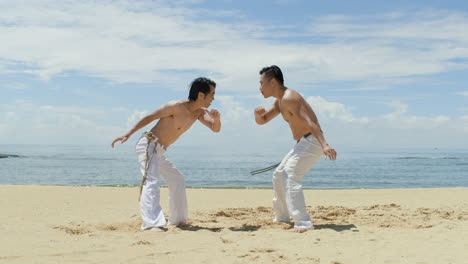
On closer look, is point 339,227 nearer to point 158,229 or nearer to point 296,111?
point 296,111

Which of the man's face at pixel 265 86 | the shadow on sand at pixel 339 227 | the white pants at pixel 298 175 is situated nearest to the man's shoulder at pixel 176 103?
the man's face at pixel 265 86

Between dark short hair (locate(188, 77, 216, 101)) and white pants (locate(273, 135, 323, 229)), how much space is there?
1.35 meters

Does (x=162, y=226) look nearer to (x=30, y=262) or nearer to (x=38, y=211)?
(x=30, y=262)

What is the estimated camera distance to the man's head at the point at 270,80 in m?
6.20

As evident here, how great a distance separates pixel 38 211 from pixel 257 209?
366 centimetres

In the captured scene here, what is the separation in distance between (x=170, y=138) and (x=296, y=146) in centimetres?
165

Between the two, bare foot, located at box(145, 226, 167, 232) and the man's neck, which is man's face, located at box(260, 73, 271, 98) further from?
bare foot, located at box(145, 226, 167, 232)

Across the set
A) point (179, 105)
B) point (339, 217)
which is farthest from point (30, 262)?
point (339, 217)

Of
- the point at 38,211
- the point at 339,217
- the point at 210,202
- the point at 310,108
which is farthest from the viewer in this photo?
the point at 210,202

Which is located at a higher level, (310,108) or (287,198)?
(310,108)

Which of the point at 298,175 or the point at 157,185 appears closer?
the point at 298,175

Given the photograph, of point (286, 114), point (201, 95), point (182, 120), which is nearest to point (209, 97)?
point (201, 95)

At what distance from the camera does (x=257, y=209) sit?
Answer: 8.45 meters

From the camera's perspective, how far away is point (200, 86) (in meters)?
6.19
